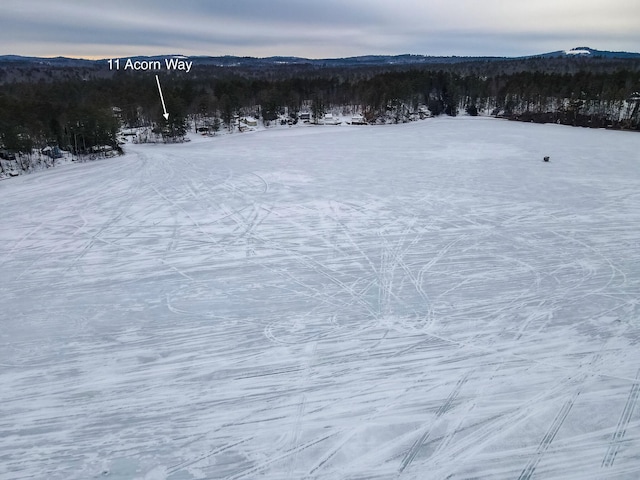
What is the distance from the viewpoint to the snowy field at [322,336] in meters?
4.50

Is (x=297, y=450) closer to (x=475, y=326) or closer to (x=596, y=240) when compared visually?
(x=475, y=326)

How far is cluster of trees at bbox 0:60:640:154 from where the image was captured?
23.7 metres

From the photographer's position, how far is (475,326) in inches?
258

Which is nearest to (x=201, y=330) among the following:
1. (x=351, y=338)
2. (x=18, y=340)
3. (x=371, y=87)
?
(x=351, y=338)

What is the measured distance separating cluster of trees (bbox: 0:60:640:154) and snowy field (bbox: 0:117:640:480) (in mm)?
12324

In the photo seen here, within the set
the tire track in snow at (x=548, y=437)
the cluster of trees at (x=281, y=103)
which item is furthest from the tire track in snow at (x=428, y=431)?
the cluster of trees at (x=281, y=103)

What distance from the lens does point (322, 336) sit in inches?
251

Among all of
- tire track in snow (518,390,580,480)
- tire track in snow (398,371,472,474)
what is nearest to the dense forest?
tire track in snow (398,371,472,474)

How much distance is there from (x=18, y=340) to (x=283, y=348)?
4.20 meters

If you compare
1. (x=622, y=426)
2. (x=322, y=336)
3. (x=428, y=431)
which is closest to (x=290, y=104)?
(x=322, y=336)

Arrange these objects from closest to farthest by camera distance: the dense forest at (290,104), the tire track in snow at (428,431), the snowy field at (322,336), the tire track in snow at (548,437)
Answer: the tire track in snow at (548,437), the tire track in snow at (428,431), the snowy field at (322,336), the dense forest at (290,104)

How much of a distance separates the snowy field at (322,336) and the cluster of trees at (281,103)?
12.3 meters

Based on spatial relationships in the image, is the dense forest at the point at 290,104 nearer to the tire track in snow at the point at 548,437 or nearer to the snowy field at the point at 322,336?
the snowy field at the point at 322,336

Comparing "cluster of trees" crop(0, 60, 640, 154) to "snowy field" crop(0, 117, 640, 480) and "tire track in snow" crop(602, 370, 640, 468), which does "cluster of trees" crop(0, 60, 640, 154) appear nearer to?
"snowy field" crop(0, 117, 640, 480)
